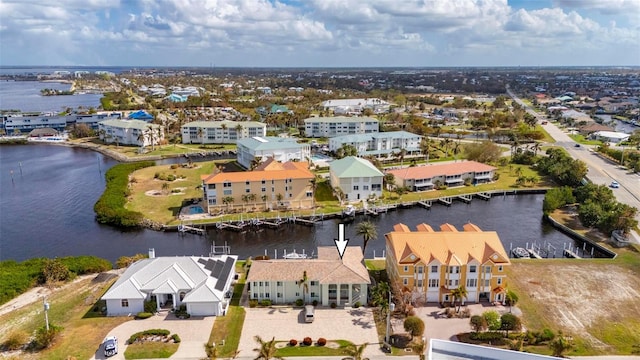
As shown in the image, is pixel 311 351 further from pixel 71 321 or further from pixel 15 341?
pixel 15 341

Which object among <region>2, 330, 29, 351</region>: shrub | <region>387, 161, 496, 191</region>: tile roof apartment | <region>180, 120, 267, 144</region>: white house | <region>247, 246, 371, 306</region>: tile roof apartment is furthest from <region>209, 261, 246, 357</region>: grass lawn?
<region>180, 120, 267, 144</region>: white house

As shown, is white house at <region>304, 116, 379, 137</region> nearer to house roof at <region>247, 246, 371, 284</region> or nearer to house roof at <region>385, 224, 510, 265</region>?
house roof at <region>385, 224, 510, 265</region>

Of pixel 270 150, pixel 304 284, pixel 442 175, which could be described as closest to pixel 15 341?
pixel 304 284

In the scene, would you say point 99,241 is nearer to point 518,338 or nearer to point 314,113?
point 518,338

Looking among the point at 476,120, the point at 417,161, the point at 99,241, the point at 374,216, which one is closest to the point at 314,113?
the point at 476,120

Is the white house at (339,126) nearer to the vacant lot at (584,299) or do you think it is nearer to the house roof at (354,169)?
the house roof at (354,169)

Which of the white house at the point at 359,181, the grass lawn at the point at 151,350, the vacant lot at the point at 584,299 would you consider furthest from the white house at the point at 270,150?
the grass lawn at the point at 151,350
